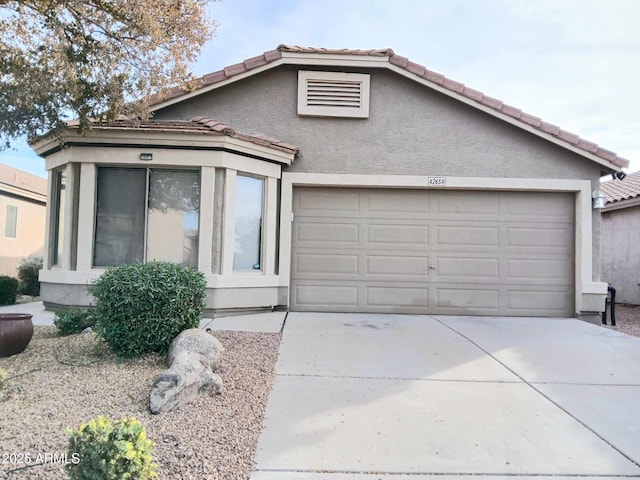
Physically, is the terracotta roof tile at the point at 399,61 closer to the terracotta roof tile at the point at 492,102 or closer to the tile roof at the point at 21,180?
the terracotta roof tile at the point at 492,102

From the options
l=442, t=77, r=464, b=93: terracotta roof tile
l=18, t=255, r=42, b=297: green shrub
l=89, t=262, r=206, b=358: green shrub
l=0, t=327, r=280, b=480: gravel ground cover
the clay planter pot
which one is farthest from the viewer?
l=18, t=255, r=42, b=297: green shrub

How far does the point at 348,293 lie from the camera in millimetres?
9055

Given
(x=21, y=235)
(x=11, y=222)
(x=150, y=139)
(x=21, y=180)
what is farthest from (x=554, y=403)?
(x=21, y=180)

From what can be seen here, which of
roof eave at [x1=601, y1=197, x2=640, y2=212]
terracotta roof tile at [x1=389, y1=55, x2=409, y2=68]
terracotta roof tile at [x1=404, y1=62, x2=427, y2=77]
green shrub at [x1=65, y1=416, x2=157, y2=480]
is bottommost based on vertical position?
green shrub at [x1=65, y1=416, x2=157, y2=480]

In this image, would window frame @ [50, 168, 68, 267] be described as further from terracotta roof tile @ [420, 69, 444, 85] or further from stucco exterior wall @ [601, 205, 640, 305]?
stucco exterior wall @ [601, 205, 640, 305]

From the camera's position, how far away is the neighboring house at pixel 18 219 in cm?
1527

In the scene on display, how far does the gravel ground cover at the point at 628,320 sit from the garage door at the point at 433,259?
1.01 meters

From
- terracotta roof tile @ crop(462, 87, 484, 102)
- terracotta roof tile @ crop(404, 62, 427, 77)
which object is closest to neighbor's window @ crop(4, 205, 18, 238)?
terracotta roof tile @ crop(404, 62, 427, 77)

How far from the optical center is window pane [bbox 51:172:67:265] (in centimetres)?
836

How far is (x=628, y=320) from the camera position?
9.66 metres

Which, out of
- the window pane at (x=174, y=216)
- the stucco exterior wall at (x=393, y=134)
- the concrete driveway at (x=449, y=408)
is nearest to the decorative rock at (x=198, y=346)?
the concrete driveway at (x=449, y=408)

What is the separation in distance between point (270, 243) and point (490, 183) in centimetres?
480

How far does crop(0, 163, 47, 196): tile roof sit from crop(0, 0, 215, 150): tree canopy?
1051 centimetres

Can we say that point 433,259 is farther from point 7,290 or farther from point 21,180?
point 21,180
